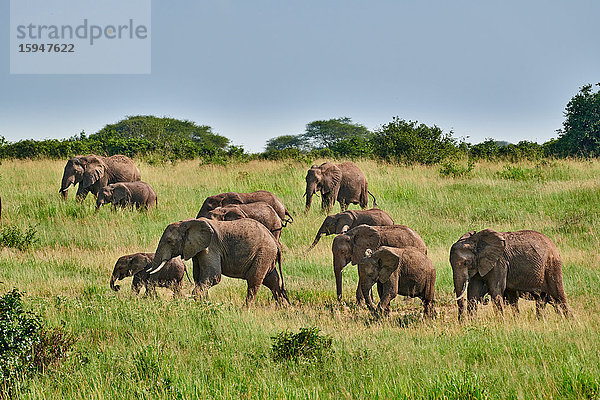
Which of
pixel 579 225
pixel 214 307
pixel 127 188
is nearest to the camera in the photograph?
pixel 214 307

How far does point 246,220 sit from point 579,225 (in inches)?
441

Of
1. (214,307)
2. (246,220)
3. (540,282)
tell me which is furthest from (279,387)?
(540,282)

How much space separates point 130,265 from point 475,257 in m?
5.34

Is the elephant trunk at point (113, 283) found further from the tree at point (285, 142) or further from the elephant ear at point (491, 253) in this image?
the tree at point (285, 142)

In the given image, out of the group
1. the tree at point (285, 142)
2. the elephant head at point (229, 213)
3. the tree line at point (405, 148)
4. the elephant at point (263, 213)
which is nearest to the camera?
the elephant head at point (229, 213)

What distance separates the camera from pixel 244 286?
12664 millimetres

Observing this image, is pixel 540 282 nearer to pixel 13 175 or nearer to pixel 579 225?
pixel 579 225

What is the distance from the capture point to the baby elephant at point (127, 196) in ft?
64.4

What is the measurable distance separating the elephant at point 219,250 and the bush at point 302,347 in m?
2.46

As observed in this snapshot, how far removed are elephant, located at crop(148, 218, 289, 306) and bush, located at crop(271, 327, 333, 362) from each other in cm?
246

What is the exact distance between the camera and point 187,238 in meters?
10.4

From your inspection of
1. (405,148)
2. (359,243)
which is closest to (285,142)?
(405,148)

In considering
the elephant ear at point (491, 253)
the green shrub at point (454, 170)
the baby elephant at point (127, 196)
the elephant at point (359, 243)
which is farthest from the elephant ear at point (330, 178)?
the elephant ear at point (491, 253)

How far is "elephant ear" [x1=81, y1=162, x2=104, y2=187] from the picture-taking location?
838 inches
